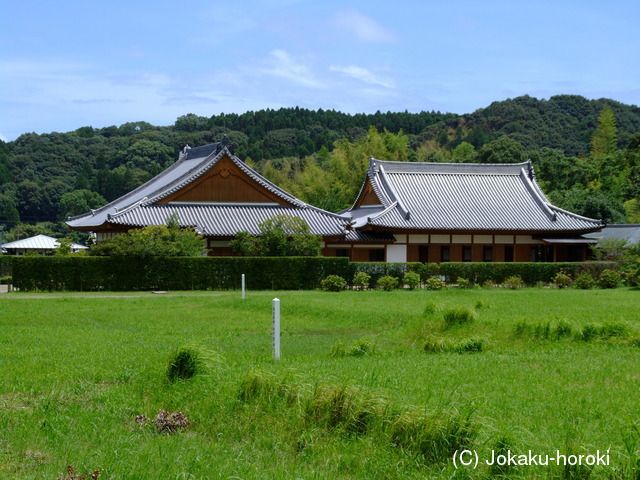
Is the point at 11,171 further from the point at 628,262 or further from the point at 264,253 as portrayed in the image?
the point at 628,262

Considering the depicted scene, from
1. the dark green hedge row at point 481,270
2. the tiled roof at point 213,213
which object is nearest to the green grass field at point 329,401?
the dark green hedge row at point 481,270

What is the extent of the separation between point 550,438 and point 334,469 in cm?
187

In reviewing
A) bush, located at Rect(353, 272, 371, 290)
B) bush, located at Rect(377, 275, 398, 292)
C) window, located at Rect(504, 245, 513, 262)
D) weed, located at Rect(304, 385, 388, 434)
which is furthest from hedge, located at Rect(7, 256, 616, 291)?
weed, located at Rect(304, 385, 388, 434)

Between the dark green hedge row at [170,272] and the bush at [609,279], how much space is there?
34.2ft

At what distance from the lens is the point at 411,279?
1166 inches

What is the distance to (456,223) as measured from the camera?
41.4 meters

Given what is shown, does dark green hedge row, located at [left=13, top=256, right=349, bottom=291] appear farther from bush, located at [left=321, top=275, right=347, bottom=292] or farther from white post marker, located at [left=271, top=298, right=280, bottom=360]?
white post marker, located at [left=271, top=298, right=280, bottom=360]

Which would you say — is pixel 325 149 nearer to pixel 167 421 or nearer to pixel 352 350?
pixel 352 350

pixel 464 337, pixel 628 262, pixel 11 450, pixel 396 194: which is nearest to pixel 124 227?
pixel 396 194

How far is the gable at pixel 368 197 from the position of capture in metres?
46.3

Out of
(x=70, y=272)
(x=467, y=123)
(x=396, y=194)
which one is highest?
(x=467, y=123)

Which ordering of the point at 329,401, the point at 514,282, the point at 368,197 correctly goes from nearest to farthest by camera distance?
the point at 329,401 → the point at 514,282 → the point at 368,197

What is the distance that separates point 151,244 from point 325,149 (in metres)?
54.9

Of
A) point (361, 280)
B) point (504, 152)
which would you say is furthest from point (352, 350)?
point (504, 152)
